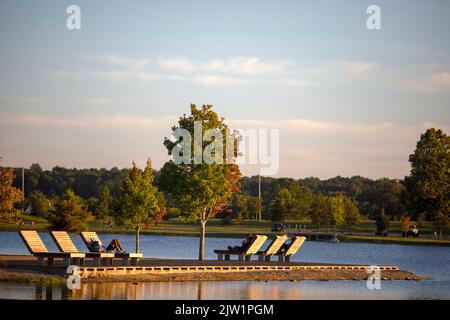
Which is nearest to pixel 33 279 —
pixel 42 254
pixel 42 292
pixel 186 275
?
pixel 42 292

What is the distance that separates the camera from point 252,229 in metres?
129

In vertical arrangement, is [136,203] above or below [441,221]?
above

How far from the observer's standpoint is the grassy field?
107181 millimetres

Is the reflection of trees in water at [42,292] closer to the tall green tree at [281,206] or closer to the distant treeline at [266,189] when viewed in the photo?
the distant treeline at [266,189]

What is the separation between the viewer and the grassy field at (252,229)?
10718cm

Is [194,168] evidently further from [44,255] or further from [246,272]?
[44,255]

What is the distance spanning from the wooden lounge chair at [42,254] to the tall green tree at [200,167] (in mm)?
11467

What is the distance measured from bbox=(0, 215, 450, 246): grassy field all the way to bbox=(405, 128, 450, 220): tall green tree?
192 inches

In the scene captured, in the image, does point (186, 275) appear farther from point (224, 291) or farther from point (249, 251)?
point (249, 251)

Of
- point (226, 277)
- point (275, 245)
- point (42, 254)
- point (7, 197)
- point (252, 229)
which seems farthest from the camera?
point (252, 229)

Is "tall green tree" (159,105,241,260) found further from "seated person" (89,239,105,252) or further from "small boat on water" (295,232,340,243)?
"small boat on water" (295,232,340,243)

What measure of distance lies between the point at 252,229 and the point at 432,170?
2708 centimetres

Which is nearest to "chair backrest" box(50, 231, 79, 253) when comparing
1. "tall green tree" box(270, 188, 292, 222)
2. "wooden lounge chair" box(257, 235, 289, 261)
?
"wooden lounge chair" box(257, 235, 289, 261)
